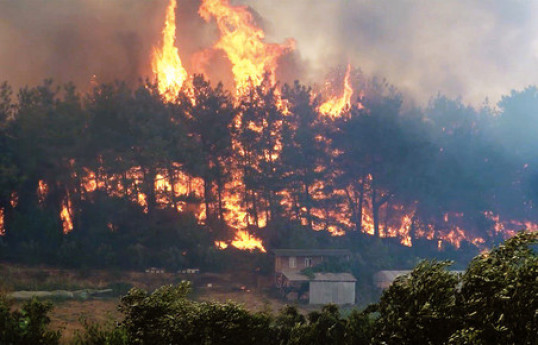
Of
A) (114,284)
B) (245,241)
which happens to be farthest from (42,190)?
(245,241)

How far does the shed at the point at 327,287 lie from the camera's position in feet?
198

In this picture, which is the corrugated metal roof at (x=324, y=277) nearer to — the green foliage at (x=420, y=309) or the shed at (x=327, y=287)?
the shed at (x=327, y=287)

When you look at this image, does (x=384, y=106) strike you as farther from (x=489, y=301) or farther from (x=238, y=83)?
(x=489, y=301)

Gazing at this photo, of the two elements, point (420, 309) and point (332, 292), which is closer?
point (420, 309)

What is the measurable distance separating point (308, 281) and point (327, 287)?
221cm

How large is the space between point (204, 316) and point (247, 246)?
5356 centimetres

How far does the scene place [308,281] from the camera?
61.6 metres

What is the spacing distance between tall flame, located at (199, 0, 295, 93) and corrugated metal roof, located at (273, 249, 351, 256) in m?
38.6

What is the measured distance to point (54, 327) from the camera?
138ft

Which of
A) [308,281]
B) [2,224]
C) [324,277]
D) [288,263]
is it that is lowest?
[308,281]

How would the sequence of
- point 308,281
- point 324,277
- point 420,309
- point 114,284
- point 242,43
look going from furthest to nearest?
point 242,43
point 324,277
point 308,281
point 114,284
point 420,309

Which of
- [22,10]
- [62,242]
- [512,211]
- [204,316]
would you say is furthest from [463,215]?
[22,10]

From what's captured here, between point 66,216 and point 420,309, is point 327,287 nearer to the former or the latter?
point 66,216

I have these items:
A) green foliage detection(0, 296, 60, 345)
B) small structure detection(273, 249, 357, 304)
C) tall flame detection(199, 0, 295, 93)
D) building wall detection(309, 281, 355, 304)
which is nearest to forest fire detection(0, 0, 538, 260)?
small structure detection(273, 249, 357, 304)
